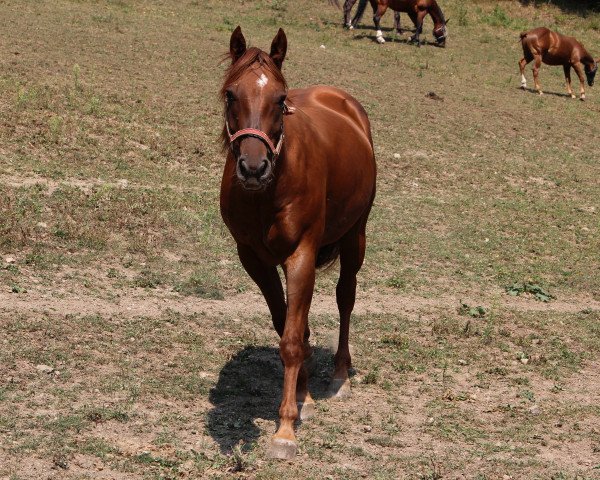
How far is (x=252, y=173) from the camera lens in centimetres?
495

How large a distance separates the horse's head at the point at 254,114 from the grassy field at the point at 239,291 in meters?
1.54

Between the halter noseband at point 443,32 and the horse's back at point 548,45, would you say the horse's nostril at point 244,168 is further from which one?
the halter noseband at point 443,32

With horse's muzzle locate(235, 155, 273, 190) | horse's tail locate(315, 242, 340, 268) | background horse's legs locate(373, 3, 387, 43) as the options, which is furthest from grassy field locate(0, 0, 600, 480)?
background horse's legs locate(373, 3, 387, 43)

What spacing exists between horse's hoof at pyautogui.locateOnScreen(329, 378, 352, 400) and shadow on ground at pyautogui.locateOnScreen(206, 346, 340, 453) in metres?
0.06

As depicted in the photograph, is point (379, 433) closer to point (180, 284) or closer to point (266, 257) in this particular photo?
point (266, 257)

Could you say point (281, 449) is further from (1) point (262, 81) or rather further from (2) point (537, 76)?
(2) point (537, 76)

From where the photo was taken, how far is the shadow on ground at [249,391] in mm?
5711

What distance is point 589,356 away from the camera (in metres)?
7.88

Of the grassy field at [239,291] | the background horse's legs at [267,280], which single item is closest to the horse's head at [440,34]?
the grassy field at [239,291]

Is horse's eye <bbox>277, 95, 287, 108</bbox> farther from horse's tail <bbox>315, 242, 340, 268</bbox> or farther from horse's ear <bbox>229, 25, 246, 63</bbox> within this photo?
horse's tail <bbox>315, 242, 340, 268</bbox>

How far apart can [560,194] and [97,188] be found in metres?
6.30

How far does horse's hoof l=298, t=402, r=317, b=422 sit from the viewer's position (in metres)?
6.08

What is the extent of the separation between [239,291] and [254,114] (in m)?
3.50

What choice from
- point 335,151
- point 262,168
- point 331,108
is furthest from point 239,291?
point 262,168
